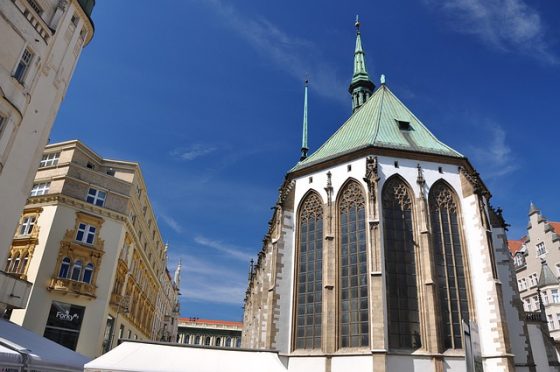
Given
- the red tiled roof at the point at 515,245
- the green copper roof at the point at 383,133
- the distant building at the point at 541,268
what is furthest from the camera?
the red tiled roof at the point at 515,245

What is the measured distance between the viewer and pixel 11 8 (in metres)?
13.2

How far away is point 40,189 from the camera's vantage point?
23.1m

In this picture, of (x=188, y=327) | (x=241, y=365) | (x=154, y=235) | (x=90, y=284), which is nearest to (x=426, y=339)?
(x=241, y=365)

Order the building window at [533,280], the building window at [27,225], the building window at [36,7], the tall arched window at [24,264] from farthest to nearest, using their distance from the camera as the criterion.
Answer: the building window at [533,280]
the building window at [27,225]
the tall arched window at [24,264]
the building window at [36,7]

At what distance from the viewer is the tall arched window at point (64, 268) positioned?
69.2 feet

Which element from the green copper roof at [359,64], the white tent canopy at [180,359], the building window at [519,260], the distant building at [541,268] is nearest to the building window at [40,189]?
the white tent canopy at [180,359]

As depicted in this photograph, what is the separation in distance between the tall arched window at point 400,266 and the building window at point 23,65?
17.5 meters

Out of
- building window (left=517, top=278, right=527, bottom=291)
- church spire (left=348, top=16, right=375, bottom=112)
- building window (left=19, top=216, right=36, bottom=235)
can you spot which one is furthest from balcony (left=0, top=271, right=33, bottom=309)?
building window (left=517, top=278, right=527, bottom=291)

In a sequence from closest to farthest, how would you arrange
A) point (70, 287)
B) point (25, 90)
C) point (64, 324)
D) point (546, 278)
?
point (25, 90)
point (64, 324)
point (70, 287)
point (546, 278)

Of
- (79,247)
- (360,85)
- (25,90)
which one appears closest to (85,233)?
(79,247)

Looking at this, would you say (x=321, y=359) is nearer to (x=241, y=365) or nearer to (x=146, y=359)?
(x=241, y=365)

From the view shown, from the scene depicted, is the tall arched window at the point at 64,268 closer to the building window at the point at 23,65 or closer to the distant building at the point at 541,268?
the building window at the point at 23,65

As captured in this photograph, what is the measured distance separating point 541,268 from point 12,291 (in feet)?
136

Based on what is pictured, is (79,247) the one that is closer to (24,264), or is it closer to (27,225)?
(24,264)
